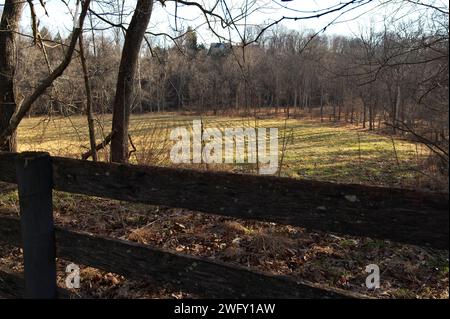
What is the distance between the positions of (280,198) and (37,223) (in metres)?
1.73

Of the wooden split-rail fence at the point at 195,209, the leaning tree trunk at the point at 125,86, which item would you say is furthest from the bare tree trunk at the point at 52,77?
the wooden split-rail fence at the point at 195,209

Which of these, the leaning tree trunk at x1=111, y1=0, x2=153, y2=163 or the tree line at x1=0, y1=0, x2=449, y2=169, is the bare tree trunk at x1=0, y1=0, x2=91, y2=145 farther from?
the leaning tree trunk at x1=111, y1=0, x2=153, y2=163

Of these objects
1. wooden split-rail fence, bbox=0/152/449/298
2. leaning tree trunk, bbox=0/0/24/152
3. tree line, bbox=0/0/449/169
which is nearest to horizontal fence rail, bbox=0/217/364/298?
wooden split-rail fence, bbox=0/152/449/298

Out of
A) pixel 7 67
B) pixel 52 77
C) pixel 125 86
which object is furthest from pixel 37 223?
pixel 7 67

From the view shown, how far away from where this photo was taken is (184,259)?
2.59 metres

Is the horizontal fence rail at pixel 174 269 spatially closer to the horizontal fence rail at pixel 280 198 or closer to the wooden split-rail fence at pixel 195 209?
the wooden split-rail fence at pixel 195 209

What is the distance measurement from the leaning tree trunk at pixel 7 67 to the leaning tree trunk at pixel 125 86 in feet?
6.62

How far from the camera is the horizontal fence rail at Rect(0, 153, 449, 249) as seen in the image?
6.42 feet

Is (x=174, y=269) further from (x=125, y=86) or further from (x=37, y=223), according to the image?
(x=125, y=86)

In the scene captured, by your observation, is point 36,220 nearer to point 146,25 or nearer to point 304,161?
point 146,25

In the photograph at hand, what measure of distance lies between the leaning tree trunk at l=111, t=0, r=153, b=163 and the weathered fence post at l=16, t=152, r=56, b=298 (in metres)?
5.80

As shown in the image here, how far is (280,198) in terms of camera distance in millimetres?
2287

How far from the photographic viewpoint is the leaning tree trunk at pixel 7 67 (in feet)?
25.6

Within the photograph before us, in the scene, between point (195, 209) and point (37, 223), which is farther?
point (37, 223)
